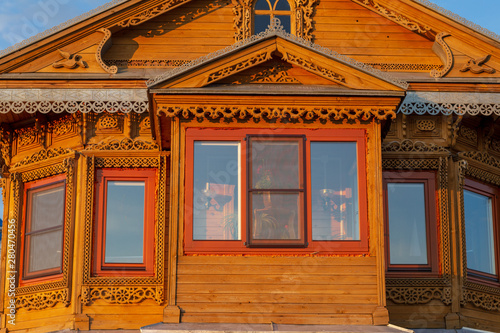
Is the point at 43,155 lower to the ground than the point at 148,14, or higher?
lower

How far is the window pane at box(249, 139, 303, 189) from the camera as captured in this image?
55.1 ft

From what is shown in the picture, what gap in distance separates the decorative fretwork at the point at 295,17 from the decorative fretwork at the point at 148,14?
4.37ft

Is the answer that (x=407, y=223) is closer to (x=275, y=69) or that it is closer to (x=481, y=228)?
(x=481, y=228)

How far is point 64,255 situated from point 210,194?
4.09 m

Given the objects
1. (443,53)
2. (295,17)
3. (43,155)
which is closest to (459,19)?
(443,53)

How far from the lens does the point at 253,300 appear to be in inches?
640

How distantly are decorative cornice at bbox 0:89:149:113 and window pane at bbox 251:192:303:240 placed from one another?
4045 mm

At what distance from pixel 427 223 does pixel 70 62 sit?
8146 millimetres

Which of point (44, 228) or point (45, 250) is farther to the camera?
point (44, 228)

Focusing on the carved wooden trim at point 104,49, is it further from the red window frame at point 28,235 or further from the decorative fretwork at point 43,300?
the decorative fretwork at point 43,300

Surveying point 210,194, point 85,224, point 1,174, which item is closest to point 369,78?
point 210,194

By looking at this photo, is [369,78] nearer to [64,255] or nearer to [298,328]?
[298,328]

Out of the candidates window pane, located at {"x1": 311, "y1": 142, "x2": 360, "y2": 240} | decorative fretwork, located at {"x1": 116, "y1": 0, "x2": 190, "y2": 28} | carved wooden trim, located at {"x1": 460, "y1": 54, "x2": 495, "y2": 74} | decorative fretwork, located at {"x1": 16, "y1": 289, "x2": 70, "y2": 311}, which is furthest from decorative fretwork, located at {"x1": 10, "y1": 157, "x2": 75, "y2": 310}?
carved wooden trim, located at {"x1": 460, "y1": 54, "x2": 495, "y2": 74}

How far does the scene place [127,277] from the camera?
62.1ft
